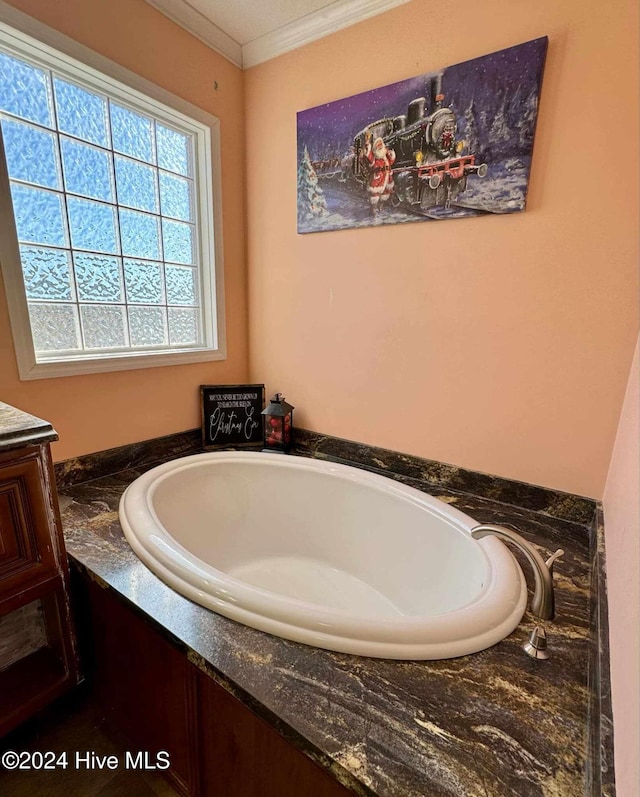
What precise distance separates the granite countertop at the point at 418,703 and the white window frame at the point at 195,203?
87cm

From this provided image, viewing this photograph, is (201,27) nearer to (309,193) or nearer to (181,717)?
(309,193)

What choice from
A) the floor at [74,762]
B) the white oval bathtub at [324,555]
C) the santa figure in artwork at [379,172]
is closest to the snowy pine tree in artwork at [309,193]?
the santa figure in artwork at [379,172]

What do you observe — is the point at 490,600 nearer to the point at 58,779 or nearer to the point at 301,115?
the point at 58,779

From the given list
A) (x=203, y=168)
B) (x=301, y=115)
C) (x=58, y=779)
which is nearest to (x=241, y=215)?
(x=203, y=168)

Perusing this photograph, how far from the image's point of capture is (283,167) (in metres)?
1.73

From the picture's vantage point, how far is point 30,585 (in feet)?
3.06

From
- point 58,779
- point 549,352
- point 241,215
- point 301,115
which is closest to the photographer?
point 58,779

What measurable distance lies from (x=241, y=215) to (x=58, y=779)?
2224 millimetres

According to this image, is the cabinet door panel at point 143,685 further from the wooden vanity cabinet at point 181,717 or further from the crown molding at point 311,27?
the crown molding at point 311,27

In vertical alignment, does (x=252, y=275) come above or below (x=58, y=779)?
above

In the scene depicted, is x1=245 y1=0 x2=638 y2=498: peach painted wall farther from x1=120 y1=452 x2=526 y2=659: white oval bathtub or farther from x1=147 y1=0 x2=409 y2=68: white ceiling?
x1=120 y1=452 x2=526 y2=659: white oval bathtub

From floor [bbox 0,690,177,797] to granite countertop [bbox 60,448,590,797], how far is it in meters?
0.56

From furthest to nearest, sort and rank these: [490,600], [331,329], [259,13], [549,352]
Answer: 1. [331,329]
2. [259,13]
3. [549,352]
4. [490,600]

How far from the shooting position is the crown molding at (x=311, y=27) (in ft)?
4.52
